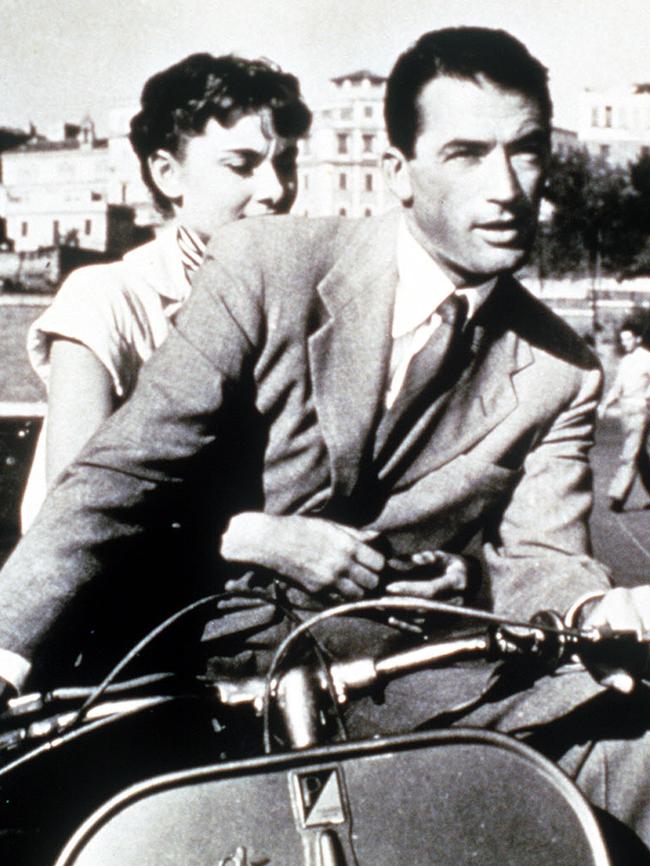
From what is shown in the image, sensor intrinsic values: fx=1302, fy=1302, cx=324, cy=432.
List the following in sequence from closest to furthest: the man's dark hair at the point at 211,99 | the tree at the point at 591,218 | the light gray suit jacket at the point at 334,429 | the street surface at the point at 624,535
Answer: the light gray suit jacket at the point at 334,429
the man's dark hair at the point at 211,99
the street surface at the point at 624,535
the tree at the point at 591,218

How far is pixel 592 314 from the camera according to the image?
50.0 metres

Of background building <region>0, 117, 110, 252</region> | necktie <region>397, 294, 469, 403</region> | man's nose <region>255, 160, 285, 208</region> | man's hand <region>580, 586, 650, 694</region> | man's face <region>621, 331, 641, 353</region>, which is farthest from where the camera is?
background building <region>0, 117, 110, 252</region>

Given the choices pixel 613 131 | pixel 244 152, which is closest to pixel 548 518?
pixel 244 152

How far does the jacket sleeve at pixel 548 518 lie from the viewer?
198 cm

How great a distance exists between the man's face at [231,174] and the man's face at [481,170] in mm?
1026

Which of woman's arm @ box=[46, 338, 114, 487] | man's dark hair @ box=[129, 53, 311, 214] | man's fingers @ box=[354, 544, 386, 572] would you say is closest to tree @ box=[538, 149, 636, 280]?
man's dark hair @ box=[129, 53, 311, 214]

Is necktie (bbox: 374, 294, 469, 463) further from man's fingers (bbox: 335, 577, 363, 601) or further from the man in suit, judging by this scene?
man's fingers (bbox: 335, 577, 363, 601)

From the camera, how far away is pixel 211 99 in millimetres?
3113

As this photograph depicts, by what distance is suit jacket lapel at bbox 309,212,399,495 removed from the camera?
191 centimetres

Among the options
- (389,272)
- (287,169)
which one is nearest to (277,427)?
(389,272)

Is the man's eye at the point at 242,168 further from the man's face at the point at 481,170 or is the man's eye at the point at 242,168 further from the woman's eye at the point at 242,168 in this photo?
the man's face at the point at 481,170

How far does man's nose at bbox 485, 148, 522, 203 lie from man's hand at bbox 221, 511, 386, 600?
513 millimetres

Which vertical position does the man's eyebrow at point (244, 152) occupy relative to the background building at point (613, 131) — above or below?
below

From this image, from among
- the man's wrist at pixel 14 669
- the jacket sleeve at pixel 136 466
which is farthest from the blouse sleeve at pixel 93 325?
the man's wrist at pixel 14 669
